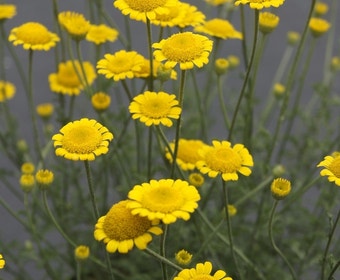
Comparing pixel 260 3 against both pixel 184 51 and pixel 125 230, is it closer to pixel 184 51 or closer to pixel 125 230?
pixel 184 51

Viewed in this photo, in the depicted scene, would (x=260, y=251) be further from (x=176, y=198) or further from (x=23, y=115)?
(x=23, y=115)

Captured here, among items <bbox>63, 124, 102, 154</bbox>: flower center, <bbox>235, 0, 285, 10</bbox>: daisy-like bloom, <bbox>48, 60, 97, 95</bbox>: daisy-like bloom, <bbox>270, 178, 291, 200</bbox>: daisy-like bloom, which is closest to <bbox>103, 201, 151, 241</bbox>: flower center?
<bbox>63, 124, 102, 154</bbox>: flower center

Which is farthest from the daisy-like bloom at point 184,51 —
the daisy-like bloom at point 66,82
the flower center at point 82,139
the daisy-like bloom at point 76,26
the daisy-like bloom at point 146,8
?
the daisy-like bloom at point 66,82

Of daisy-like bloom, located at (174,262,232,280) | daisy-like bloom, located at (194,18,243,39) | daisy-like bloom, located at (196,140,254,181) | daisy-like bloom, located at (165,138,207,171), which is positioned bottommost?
daisy-like bloom, located at (165,138,207,171)

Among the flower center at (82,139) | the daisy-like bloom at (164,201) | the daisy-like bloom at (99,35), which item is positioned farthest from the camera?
the daisy-like bloom at (99,35)

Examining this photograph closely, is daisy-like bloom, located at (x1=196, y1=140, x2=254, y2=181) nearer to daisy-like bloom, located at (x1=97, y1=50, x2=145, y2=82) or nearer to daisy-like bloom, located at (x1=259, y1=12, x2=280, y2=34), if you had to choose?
daisy-like bloom, located at (x1=97, y1=50, x2=145, y2=82)

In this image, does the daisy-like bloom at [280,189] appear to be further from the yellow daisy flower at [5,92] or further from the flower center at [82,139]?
the yellow daisy flower at [5,92]
